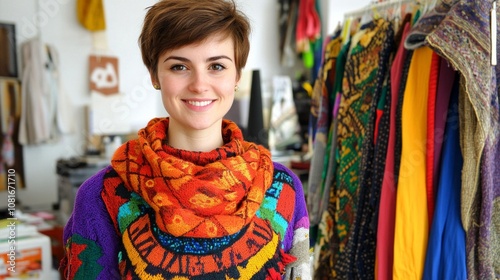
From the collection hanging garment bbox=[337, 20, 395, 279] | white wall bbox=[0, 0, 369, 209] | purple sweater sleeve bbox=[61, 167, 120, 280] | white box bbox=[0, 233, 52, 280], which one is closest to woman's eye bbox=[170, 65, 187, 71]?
purple sweater sleeve bbox=[61, 167, 120, 280]

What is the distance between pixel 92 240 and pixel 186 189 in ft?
0.67

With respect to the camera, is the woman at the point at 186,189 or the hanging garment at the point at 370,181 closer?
the woman at the point at 186,189

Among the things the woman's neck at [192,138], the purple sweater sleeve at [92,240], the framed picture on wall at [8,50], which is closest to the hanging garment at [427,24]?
the woman's neck at [192,138]

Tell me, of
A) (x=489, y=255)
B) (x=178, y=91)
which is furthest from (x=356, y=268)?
(x=178, y=91)

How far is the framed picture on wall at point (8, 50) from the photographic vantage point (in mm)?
3547

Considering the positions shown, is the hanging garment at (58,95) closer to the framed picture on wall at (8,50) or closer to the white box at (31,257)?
the framed picture on wall at (8,50)

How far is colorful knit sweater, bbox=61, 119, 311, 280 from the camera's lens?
842 millimetres

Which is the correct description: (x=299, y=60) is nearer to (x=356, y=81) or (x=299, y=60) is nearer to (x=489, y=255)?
(x=356, y=81)

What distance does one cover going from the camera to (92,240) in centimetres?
87

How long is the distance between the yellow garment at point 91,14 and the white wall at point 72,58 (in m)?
0.08

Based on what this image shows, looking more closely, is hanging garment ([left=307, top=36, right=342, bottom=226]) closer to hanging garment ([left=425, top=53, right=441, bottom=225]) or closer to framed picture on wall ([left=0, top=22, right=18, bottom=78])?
hanging garment ([left=425, top=53, right=441, bottom=225])

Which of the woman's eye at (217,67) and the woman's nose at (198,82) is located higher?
the woman's eye at (217,67)

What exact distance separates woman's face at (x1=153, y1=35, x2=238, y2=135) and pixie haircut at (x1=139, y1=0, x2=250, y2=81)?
15 mm

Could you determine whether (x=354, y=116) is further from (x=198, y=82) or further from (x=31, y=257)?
(x=31, y=257)
